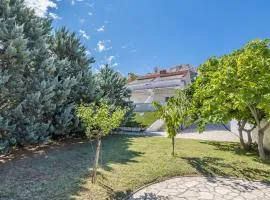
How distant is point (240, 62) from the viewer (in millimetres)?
13648

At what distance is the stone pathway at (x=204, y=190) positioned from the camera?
358 inches

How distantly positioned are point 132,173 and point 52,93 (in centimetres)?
706

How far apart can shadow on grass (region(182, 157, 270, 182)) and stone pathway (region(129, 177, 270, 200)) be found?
22.4 inches

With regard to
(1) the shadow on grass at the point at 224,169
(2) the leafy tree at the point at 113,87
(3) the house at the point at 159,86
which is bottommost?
(1) the shadow on grass at the point at 224,169

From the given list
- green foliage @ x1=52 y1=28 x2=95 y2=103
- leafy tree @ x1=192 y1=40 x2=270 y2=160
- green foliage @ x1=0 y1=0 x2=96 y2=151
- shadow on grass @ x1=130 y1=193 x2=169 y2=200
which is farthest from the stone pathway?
green foliage @ x1=52 y1=28 x2=95 y2=103

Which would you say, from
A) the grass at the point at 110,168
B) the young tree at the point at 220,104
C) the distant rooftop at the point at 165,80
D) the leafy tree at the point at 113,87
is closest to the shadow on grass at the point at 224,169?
the grass at the point at 110,168

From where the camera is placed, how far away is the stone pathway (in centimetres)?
909

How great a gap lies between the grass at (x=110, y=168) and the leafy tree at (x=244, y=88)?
7.29ft

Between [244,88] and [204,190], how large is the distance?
570cm

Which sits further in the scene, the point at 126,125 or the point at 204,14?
the point at 126,125

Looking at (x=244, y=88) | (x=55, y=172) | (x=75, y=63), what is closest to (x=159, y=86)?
(x=75, y=63)

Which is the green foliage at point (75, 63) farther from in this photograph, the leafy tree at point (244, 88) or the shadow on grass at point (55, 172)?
the leafy tree at point (244, 88)

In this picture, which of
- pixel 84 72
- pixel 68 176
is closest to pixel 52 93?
pixel 84 72

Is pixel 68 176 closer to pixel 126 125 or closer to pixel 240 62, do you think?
pixel 240 62
